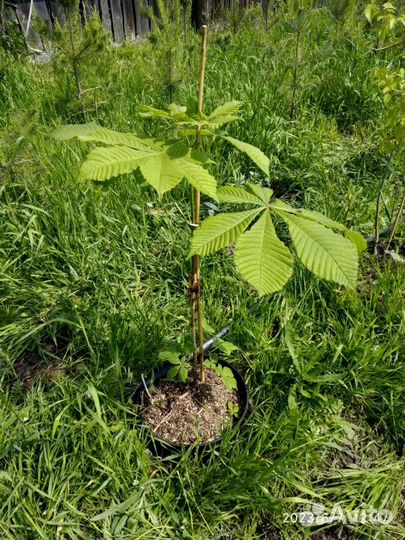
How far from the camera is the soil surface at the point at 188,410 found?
59.2 inches

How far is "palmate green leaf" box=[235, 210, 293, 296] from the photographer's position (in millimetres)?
858

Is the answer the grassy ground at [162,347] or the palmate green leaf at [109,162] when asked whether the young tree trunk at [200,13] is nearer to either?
the grassy ground at [162,347]

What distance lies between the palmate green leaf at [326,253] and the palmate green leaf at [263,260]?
44 mm

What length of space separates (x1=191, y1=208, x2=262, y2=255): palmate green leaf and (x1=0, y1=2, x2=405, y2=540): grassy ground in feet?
1.17

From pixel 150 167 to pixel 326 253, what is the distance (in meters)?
0.40

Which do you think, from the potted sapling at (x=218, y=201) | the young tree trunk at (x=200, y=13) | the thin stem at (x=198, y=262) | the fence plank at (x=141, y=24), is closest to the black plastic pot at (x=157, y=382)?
the thin stem at (x=198, y=262)

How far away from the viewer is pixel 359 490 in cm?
147

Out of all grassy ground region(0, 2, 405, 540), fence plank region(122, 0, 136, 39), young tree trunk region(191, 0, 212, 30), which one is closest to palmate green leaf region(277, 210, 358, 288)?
grassy ground region(0, 2, 405, 540)

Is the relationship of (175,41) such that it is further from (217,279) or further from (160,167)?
(160,167)

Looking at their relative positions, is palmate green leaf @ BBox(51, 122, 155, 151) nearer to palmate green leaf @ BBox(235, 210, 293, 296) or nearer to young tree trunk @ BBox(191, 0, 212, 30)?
palmate green leaf @ BBox(235, 210, 293, 296)

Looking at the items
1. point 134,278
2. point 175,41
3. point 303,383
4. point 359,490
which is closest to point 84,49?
point 175,41

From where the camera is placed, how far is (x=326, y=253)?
907 mm

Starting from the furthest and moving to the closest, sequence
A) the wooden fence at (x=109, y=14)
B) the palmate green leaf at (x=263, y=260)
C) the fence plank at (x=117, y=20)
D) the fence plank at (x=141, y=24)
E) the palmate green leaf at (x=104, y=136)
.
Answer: the fence plank at (x=141, y=24), the fence plank at (x=117, y=20), the wooden fence at (x=109, y=14), the palmate green leaf at (x=104, y=136), the palmate green leaf at (x=263, y=260)

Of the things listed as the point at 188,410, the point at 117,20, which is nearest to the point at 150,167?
the point at 188,410
